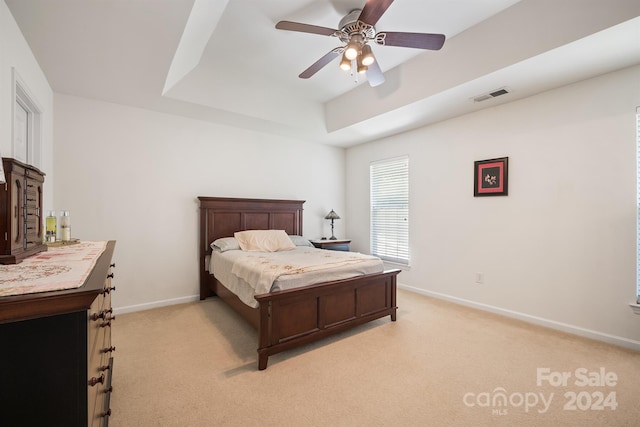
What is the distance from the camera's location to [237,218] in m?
4.09

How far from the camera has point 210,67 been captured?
129 inches

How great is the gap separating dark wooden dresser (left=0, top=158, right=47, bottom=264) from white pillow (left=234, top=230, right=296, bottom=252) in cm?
216

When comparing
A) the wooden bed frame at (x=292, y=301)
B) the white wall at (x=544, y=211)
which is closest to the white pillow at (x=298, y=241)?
the wooden bed frame at (x=292, y=301)

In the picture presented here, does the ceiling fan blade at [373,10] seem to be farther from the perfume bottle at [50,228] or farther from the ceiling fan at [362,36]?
the perfume bottle at [50,228]

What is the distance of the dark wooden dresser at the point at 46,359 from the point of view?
829 millimetres

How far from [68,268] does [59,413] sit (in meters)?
0.56

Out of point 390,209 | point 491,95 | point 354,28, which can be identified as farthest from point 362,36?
point 390,209

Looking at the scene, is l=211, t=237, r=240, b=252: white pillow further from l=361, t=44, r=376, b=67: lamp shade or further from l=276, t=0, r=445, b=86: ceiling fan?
l=361, t=44, r=376, b=67: lamp shade

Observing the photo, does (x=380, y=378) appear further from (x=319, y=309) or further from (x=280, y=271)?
(x=280, y=271)

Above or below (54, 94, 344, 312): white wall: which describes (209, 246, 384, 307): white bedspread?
below

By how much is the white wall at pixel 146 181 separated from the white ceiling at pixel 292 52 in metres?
0.27

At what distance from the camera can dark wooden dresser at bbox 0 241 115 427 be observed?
829 millimetres

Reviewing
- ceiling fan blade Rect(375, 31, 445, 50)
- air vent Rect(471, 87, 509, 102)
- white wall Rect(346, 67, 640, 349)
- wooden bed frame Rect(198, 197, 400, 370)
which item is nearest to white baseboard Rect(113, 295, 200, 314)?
wooden bed frame Rect(198, 197, 400, 370)

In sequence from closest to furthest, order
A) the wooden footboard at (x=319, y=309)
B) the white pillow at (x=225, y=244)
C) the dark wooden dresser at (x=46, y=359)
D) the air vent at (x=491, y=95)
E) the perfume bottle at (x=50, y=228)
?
1. the dark wooden dresser at (x=46, y=359)
2. the perfume bottle at (x=50, y=228)
3. the wooden footboard at (x=319, y=309)
4. the air vent at (x=491, y=95)
5. the white pillow at (x=225, y=244)
